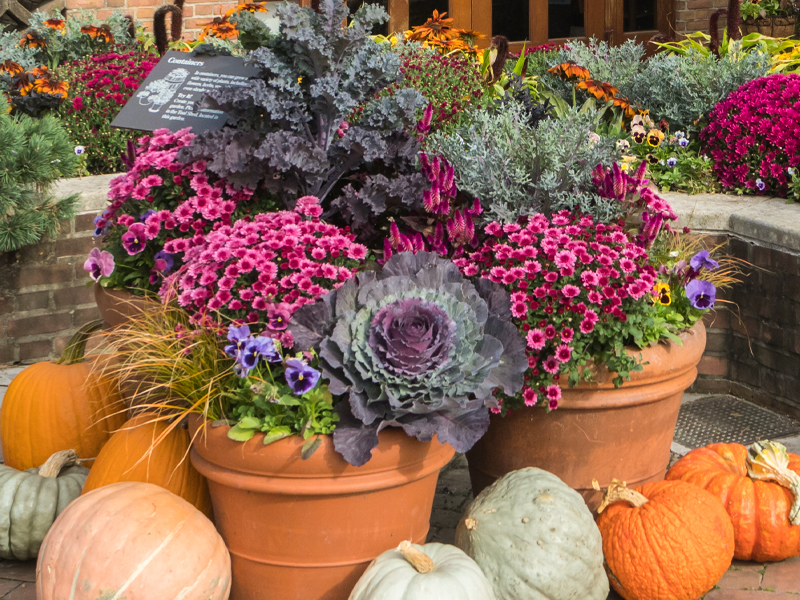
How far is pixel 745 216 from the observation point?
3.60 metres

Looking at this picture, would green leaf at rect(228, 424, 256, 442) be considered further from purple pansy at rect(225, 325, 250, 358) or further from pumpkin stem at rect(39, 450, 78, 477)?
pumpkin stem at rect(39, 450, 78, 477)

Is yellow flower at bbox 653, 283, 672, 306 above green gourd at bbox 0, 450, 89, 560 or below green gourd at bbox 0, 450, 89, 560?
above

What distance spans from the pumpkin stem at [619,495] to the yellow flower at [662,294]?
0.58 metres

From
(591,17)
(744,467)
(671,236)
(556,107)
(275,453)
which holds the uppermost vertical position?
(591,17)

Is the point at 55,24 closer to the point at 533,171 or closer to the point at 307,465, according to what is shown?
the point at 533,171

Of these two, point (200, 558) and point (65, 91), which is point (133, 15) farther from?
point (200, 558)

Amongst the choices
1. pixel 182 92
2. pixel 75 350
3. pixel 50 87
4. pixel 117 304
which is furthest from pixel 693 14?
pixel 75 350

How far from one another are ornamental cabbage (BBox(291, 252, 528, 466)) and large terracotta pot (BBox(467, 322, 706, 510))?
39 cm

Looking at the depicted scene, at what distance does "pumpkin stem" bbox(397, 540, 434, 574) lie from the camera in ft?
6.31

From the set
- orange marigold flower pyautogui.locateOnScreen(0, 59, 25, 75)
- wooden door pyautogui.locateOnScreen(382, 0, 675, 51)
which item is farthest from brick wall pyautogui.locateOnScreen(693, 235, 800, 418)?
wooden door pyautogui.locateOnScreen(382, 0, 675, 51)

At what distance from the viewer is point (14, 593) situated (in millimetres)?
2377

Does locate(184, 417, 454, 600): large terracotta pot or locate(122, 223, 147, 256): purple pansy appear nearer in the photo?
locate(184, 417, 454, 600): large terracotta pot

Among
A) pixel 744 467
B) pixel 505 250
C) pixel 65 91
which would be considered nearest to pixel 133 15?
pixel 65 91

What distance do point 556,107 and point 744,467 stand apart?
2.69 meters
